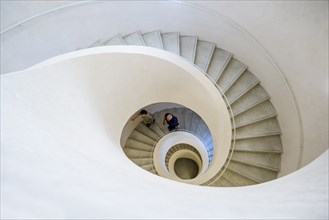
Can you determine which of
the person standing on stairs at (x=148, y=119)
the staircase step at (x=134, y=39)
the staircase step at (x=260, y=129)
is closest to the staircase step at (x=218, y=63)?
the staircase step at (x=260, y=129)

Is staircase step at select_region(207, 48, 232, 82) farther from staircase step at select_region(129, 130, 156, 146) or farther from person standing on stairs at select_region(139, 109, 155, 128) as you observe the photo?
staircase step at select_region(129, 130, 156, 146)

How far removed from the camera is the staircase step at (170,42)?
6.48 metres

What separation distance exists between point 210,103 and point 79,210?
5.44 meters

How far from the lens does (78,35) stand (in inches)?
257

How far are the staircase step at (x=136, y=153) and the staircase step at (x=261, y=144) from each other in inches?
177

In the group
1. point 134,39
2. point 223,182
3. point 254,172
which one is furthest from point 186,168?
point 134,39

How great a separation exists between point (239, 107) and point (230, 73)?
39.5 inches

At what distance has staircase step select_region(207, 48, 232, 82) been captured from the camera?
6258 mm

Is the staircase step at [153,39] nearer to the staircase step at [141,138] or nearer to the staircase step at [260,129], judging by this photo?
the staircase step at [260,129]

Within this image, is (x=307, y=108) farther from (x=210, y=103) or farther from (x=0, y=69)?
(x=0, y=69)

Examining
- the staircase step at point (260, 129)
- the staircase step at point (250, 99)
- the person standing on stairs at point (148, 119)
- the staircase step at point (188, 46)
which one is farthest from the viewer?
the person standing on stairs at point (148, 119)

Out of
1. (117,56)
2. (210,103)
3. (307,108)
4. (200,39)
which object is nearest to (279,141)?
(307,108)

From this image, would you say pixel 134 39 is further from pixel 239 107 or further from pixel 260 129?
pixel 260 129

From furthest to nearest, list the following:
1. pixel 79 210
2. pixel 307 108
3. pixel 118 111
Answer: pixel 118 111 → pixel 307 108 → pixel 79 210
